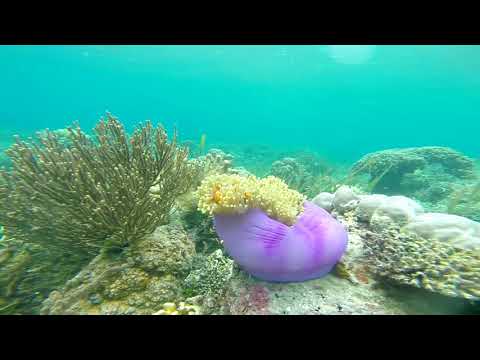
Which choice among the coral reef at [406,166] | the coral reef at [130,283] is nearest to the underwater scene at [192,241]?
the coral reef at [130,283]

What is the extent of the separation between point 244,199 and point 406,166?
426 inches

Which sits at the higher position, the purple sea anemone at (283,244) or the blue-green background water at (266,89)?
the blue-green background water at (266,89)

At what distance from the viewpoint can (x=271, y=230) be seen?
272cm

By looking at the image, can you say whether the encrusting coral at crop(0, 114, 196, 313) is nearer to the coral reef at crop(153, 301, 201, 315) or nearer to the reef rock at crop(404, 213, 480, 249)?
the coral reef at crop(153, 301, 201, 315)

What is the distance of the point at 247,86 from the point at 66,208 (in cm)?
10245

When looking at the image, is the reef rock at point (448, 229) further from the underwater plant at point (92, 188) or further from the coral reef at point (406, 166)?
the coral reef at point (406, 166)

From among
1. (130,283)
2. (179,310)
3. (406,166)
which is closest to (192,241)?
(130,283)

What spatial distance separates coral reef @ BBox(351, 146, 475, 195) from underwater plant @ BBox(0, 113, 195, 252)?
29.4 ft

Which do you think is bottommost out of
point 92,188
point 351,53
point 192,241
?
point 192,241

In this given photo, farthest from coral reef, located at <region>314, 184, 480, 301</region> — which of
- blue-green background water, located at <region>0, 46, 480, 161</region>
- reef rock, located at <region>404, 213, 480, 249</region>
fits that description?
blue-green background water, located at <region>0, 46, 480, 161</region>

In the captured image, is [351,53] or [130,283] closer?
[130,283]

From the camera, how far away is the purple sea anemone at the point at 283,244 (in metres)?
2.63

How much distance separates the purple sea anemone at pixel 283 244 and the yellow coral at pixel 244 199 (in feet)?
0.36

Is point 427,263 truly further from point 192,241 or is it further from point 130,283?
point 130,283
